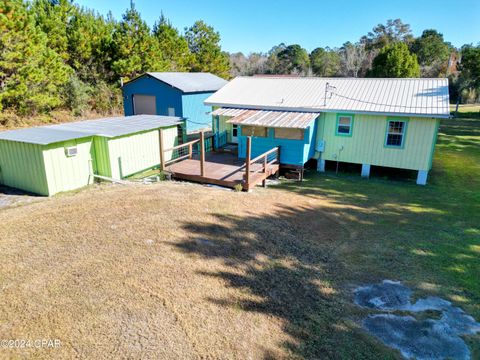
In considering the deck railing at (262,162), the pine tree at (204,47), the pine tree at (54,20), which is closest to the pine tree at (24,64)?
the pine tree at (54,20)

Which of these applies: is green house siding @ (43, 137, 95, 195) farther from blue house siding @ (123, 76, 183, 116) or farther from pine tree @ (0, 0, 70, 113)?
pine tree @ (0, 0, 70, 113)

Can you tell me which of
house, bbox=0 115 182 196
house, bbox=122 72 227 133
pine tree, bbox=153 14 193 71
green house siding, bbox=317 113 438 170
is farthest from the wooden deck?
pine tree, bbox=153 14 193 71

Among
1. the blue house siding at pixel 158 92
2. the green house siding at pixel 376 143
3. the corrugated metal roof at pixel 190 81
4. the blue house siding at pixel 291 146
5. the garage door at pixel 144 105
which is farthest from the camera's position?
the garage door at pixel 144 105

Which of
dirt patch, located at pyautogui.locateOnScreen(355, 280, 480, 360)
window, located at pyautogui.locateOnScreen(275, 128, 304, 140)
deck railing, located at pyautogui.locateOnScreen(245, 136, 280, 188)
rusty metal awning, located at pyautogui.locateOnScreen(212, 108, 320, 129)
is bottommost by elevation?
dirt patch, located at pyautogui.locateOnScreen(355, 280, 480, 360)

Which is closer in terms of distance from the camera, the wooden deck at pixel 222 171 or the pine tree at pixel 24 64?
the wooden deck at pixel 222 171

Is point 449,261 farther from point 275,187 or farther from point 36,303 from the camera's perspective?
point 36,303

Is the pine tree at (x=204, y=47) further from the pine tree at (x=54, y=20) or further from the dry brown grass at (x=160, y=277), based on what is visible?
the dry brown grass at (x=160, y=277)
